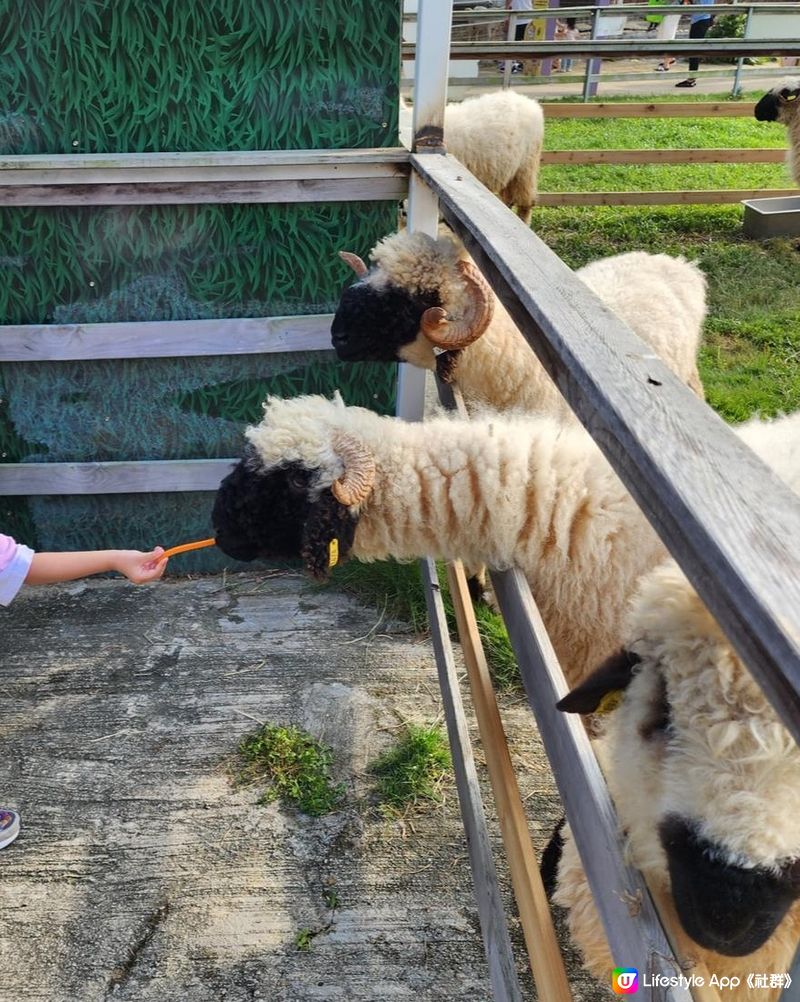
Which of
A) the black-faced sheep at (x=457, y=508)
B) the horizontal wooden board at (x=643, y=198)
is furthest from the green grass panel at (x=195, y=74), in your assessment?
the horizontal wooden board at (x=643, y=198)

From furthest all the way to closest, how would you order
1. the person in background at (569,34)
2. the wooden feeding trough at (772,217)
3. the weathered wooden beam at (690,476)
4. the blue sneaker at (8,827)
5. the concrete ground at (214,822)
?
the person in background at (569,34)
the wooden feeding trough at (772,217)
the blue sneaker at (8,827)
the concrete ground at (214,822)
the weathered wooden beam at (690,476)

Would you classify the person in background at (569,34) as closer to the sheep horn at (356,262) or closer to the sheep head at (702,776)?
the sheep horn at (356,262)

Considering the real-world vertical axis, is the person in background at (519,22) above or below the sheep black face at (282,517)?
above

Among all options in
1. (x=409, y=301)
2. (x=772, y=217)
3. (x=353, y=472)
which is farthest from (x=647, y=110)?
(x=353, y=472)

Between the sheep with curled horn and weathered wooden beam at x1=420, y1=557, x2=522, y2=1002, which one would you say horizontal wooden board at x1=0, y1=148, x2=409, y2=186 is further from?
weathered wooden beam at x1=420, y1=557, x2=522, y2=1002

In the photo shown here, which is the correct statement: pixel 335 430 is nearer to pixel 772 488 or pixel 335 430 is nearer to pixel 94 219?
pixel 772 488

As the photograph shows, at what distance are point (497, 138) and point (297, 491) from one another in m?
6.21

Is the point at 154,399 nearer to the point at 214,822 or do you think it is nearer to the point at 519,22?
the point at 214,822

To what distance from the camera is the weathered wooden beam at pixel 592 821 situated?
123cm

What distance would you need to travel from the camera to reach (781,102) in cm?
673

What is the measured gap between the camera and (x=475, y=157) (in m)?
7.43

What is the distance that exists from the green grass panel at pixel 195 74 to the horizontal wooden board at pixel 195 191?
154mm

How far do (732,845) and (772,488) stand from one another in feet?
1.98

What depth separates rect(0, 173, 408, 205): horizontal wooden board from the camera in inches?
128
